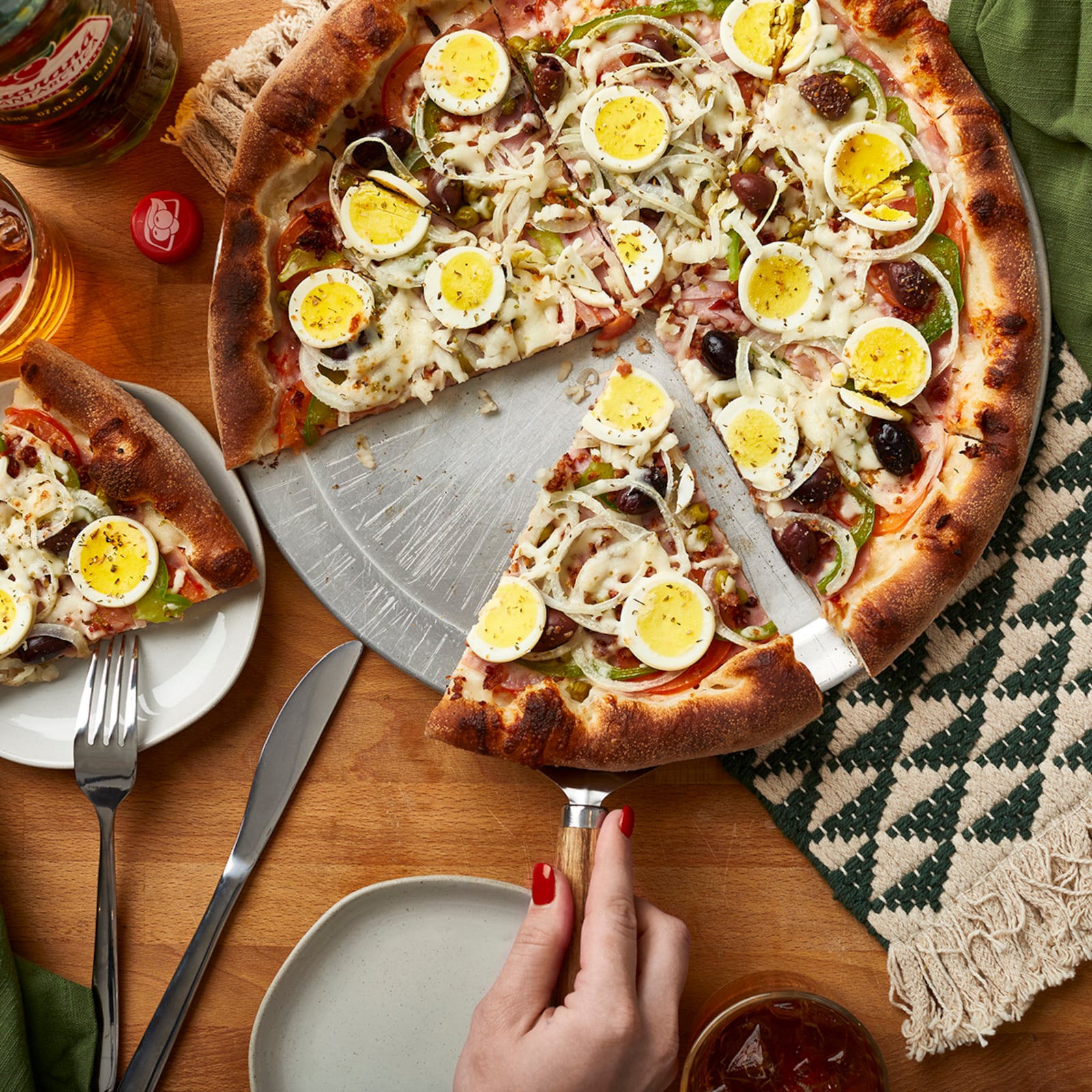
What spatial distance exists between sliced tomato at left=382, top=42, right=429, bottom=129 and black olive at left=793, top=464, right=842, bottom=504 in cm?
210

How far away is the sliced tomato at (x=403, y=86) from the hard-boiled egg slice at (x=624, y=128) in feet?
2.28

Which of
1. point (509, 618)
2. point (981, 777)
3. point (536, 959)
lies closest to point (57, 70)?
point (509, 618)

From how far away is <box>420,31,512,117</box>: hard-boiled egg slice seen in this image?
379 centimetres

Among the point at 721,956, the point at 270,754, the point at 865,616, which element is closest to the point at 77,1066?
the point at 270,754

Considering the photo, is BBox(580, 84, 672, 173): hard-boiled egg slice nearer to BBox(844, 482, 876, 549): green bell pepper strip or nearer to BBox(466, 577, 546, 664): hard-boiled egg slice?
BBox(844, 482, 876, 549): green bell pepper strip

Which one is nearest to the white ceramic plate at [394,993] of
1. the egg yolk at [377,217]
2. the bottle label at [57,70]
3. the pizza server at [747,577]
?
the pizza server at [747,577]

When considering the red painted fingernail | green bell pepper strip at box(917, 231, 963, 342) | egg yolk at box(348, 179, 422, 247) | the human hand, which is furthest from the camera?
egg yolk at box(348, 179, 422, 247)

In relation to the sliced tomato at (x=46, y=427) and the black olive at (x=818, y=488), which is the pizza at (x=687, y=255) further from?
the sliced tomato at (x=46, y=427)

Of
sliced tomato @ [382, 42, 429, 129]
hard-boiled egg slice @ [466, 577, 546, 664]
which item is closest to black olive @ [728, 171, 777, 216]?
sliced tomato @ [382, 42, 429, 129]

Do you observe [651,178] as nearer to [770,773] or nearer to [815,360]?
[815,360]

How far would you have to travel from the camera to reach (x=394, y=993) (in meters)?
3.79

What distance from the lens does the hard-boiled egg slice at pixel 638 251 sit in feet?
12.6

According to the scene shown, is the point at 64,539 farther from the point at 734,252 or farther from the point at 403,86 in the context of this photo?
the point at 734,252

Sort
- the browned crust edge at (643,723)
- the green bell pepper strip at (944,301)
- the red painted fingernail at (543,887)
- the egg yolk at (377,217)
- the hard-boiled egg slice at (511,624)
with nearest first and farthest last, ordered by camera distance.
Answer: the red painted fingernail at (543,887) → the browned crust edge at (643,723) → the hard-boiled egg slice at (511,624) → the green bell pepper strip at (944,301) → the egg yolk at (377,217)
